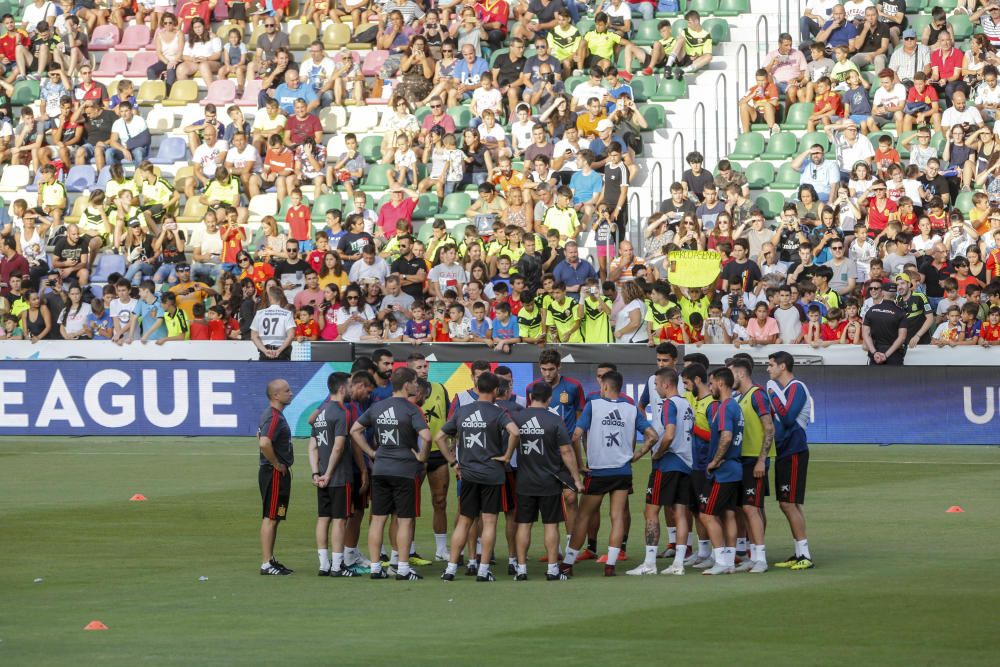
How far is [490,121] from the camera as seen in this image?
1168 inches

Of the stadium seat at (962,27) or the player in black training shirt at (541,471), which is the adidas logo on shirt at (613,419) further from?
the stadium seat at (962,27)

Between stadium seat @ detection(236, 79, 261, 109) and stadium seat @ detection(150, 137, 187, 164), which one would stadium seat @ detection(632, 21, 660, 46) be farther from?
stadium seat @ detection(150, 137, 187, 164)

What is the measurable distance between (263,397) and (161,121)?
34.6ft

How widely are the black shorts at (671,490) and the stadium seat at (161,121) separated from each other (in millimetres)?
22291

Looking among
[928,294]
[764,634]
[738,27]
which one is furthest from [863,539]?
[738,27]

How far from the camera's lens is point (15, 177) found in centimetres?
3297

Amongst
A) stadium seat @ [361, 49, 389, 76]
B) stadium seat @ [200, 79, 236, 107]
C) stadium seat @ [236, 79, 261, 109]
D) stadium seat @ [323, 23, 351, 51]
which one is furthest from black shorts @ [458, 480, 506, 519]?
stadium seat @ [323, 23, 351, 51]

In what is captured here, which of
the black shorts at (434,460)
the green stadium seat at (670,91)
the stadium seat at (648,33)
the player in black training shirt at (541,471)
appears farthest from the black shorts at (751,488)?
the stadium seat at (648,33)

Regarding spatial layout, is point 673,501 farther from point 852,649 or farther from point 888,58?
point 888,58

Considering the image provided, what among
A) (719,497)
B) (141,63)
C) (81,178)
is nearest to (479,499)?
(719,497)

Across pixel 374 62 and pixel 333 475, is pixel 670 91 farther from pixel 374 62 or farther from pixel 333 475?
pixel 333 475

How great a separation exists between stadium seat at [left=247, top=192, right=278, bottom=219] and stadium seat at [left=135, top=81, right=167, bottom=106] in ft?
15.1

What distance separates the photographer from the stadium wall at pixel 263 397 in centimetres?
2312

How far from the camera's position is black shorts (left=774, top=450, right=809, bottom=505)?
1376 centimetres
